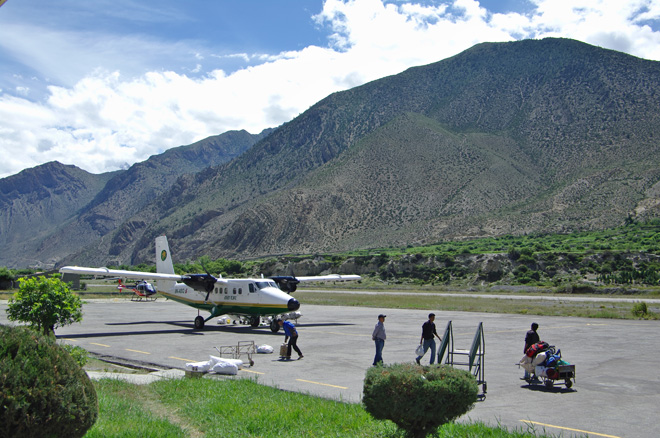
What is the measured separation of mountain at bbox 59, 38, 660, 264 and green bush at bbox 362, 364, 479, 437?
9528cm

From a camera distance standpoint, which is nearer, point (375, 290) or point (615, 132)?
point (375, 290)

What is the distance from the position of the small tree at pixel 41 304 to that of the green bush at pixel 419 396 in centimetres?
1358

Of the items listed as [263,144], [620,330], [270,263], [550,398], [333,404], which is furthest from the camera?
[263,144]

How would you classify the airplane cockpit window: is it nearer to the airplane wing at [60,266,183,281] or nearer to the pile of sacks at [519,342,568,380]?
the airplane wing at [60,266,183,281]

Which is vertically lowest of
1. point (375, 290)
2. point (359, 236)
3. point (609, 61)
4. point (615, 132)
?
point (375, 290)

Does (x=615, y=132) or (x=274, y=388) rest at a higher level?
(x=615, y=132)

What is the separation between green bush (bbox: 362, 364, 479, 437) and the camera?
7504 mm

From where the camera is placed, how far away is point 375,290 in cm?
7144

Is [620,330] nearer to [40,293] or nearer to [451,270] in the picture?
[40,293]

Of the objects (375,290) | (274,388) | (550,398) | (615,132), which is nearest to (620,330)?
(550,398)

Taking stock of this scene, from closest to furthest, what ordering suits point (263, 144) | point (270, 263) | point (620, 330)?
point (620, 330) → point (270, 263) → point (263, 144)

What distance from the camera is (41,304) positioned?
57.7 ft

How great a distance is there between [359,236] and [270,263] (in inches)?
958

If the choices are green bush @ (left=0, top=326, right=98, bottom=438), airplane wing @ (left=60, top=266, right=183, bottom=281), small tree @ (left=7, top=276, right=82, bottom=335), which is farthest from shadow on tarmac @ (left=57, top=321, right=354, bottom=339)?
green bush @ (left=0, top=326, right=98, bottom=438)
